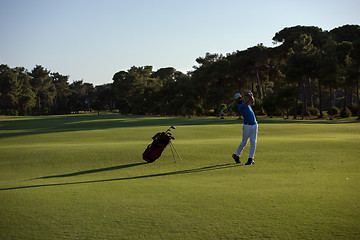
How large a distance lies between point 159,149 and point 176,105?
67076 mm

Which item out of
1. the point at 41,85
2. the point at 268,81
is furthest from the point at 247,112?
the point at 41,85

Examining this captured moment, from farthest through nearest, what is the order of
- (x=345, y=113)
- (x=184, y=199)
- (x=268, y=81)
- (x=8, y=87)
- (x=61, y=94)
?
1. (x=61, y=94)
2. (x=8, y=87)
3. (x=268, y=81)
4. (x=345, y=113)
5. (x=184, y=199)

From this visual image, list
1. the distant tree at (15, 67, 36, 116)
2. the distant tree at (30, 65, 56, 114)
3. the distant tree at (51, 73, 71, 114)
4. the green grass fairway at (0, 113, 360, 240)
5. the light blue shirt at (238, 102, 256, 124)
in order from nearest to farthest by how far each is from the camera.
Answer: the green grass fairway at (0, 113, 360, 240) → the light blue shirt at (238, 102, 256, 124) → the distant tree at (15, 67, 36, 116) → the distant tree at (30, 65, 56, 114) → the distant tree at (51, 73, 71, 114)

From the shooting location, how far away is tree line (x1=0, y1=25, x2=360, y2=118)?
51.0 meters

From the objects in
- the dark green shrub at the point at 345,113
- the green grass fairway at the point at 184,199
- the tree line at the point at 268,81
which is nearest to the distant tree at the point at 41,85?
the tree line at the point at 268,81

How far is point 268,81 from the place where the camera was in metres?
79.2

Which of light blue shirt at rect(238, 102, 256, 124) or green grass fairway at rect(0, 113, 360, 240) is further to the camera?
light blue shirt at rect(238, 102, 256, 124)

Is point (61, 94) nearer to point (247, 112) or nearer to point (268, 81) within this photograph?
point (268, 81)

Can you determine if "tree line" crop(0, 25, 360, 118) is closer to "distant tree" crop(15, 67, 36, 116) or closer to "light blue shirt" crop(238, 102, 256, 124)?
"distant tree" crop(15, 67, 36, 116)

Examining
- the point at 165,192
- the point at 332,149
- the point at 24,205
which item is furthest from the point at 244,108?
the point at 24,205

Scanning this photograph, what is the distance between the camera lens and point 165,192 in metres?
7.01

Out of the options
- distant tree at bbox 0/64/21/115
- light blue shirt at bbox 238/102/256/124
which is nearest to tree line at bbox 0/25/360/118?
distant tree at bbox 0/64/21/115

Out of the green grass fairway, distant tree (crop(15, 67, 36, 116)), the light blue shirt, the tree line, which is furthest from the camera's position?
distant tree (crop(15, 67, 36, 116))

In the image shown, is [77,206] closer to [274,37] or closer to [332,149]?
[332,149]
